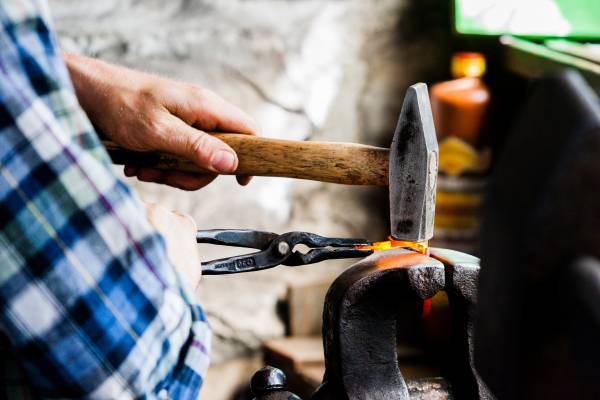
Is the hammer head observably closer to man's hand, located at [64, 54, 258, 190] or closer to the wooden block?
man's hand, located at [64, 54, 258, 190]

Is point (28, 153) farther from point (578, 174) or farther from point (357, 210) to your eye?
point (357, 210)

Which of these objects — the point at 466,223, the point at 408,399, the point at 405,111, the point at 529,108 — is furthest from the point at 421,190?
the point at 466,223

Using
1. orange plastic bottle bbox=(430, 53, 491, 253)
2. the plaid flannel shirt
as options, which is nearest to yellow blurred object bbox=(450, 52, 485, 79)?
orange plastic bottle bbox=(430, 53, 491, 253)

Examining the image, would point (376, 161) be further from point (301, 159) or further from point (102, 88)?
point (102, 88)

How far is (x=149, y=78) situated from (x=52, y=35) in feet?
1.70

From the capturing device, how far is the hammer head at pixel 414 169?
0.96 meters

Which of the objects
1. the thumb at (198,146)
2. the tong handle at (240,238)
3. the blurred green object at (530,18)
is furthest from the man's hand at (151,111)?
the blurred green object at (530,18)

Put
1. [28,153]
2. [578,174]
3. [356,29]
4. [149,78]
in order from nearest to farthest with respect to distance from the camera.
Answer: [578,174] → [28,153] → [149,78] → [356,29]

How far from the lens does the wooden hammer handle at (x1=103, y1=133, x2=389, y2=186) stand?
43.5 inches

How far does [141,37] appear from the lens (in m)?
1.93

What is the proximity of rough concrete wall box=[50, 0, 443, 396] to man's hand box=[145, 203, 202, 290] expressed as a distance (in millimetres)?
1176

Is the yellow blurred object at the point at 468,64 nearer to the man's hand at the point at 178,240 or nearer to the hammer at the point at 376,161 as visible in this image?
the hammer at the point at 376,161

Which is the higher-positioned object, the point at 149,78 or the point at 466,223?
the point at 149,78

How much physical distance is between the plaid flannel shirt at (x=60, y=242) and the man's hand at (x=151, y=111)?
0.44 meters
